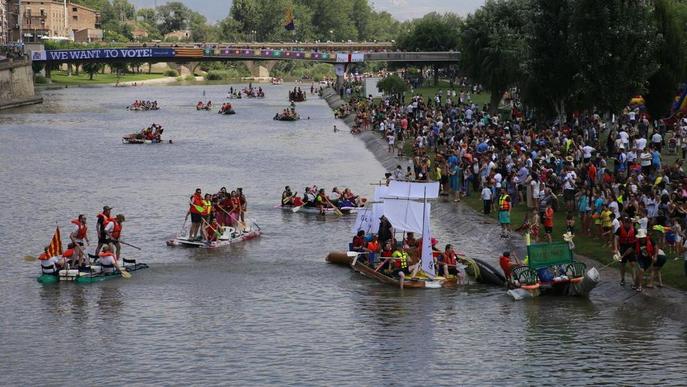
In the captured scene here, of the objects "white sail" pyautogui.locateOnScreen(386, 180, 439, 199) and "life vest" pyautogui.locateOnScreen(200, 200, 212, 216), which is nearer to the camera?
"white sail" pyautogui.locateOnScreen(386, 180, 439, 199)

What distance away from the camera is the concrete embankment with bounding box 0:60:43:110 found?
125000mm

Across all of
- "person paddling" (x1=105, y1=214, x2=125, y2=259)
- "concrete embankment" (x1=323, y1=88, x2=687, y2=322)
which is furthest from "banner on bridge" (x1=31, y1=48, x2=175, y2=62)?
"person paddling" (x1=105, y1=214, x2=125, y2=259)

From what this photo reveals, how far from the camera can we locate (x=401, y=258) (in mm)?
35219

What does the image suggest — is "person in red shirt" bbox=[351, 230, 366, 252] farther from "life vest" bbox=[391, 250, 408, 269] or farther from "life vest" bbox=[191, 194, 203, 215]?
"life vest" bbox=[191, 194, 203, 215]

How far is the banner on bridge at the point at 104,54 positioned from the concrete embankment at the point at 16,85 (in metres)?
23.2

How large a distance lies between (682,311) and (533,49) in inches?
1378

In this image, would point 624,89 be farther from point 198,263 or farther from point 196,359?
point 196,359

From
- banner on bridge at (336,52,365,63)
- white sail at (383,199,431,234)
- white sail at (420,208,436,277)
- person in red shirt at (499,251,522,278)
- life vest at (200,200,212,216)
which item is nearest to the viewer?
person in red shirt at (499,251,522,278)

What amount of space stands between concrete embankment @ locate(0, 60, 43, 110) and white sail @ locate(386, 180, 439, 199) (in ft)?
309

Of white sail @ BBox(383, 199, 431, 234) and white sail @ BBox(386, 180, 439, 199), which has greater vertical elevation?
white sail @ BBox(386, 180, 439, 199)

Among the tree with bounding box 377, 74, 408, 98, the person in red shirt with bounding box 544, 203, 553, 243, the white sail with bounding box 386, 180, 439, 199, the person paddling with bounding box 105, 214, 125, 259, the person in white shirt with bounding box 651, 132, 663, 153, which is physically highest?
the tree with bounding box 377, 74, 408, 98

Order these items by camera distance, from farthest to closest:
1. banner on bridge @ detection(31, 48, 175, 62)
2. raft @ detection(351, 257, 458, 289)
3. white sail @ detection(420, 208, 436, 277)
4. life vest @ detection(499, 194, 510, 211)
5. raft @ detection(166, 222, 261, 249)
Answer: banner on bridge @ detection(31, 48, 175, 62)
raft @ detection(166, 222, 261, 249)
life vest @ detection(499, 194, 510, 211)
raft @ detection(351, 257, 458, 289)
white sail @ detection(420, 208, 436, 277)

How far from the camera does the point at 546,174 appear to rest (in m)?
43.1

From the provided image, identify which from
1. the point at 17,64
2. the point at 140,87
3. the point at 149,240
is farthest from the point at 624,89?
the point at 140,87
